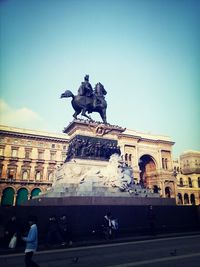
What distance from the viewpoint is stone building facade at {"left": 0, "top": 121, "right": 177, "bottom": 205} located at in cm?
4319

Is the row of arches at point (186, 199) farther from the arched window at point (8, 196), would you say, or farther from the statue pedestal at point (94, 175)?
the statue pedestal at point (94, 175)

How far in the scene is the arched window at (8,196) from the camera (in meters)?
41.0

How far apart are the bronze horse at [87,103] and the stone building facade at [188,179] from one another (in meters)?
41.7

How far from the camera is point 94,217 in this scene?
9.77 metres

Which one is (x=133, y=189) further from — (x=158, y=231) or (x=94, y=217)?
(x=94, y=217)

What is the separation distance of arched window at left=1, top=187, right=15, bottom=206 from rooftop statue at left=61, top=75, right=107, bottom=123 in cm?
3292

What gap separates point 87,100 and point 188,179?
184 ft

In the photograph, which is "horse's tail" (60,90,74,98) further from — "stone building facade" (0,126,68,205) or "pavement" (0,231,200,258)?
"stone building facade" (0,126,68,205)

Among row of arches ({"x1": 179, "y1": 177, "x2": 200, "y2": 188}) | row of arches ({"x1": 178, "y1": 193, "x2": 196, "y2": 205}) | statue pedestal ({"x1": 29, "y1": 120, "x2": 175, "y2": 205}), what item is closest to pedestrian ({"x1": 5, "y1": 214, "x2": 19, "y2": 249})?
statue pedestal ({"x1": 29, "y1": 120, "x2": 175, "y2": 205})

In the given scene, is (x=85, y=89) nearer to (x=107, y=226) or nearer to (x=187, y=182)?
(x=107, y=226)

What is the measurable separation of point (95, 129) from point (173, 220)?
7.22 m

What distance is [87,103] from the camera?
1579 centimetres

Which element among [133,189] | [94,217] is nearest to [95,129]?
[133,189]

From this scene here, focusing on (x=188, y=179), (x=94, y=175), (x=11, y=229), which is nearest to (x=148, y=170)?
(x=188, y=179)
